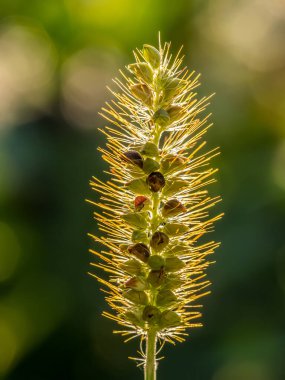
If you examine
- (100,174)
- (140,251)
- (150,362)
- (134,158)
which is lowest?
(150,362)

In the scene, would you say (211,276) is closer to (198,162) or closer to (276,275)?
(276,275)

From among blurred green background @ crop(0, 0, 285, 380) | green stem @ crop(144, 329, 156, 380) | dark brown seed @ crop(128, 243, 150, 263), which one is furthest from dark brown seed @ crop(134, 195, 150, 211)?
blurred green background @ crop(0, 0, 285, 380)

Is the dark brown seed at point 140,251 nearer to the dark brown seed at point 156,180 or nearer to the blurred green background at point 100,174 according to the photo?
the dark brown seed at point 156,180

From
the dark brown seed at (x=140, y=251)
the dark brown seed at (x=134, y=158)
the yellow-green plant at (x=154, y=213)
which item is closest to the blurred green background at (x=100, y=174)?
the yellow-green plant at (x=154, y=213)

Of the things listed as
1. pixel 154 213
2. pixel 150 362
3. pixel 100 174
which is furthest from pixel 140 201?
pixel 100 174

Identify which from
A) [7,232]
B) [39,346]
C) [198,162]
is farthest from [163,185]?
[7,232]

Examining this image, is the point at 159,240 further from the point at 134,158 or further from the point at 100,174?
the point at 100,174

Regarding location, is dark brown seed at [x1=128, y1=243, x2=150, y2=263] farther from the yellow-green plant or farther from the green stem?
the green stem
